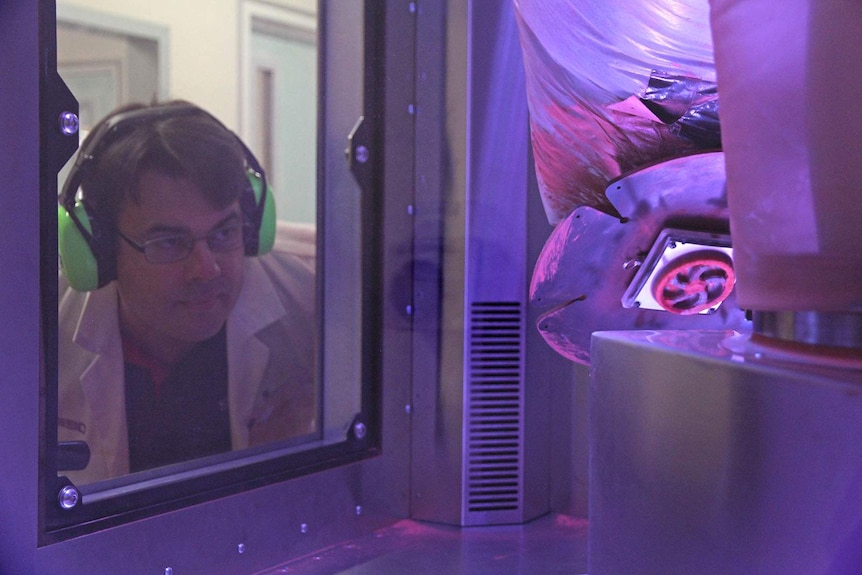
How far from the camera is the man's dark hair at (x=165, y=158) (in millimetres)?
1021

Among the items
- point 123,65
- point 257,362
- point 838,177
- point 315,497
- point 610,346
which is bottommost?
point 315,497

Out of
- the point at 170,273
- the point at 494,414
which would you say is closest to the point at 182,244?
the point at 170,273

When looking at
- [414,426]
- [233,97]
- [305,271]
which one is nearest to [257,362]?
[305,271]

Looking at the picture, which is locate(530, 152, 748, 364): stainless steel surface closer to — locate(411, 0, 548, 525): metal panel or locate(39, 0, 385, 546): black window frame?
locate(411, 0, 548, 525): metal panel

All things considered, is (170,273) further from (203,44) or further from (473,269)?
(203,44)

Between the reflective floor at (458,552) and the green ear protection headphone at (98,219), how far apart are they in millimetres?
429

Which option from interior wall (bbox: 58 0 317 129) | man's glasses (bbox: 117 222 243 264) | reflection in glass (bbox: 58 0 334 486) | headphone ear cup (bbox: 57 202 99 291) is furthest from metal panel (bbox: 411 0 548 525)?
interior wall (bbox: 58 0 317 129)

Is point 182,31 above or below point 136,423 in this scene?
above

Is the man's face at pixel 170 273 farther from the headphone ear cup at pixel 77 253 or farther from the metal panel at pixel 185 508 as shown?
the metal panel at pixel 185 508

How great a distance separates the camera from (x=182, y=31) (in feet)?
6.30

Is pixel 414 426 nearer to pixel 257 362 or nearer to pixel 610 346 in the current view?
pixel 257 362

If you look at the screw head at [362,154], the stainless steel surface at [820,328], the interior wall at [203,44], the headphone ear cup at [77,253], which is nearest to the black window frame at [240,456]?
the screw head at [362,154]

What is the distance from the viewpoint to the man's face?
1.03 metres
